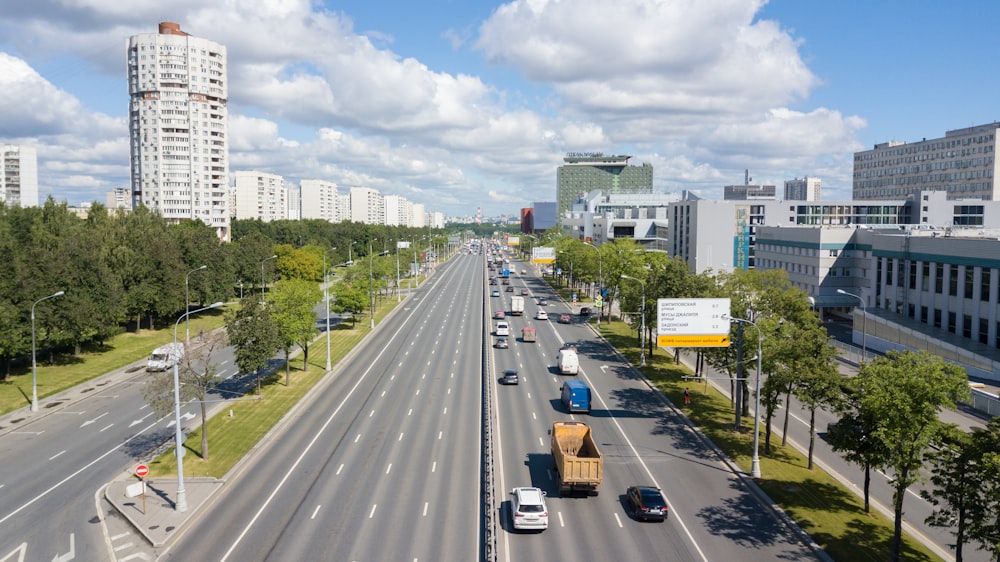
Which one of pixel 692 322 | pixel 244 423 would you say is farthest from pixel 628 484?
pixel 244 423

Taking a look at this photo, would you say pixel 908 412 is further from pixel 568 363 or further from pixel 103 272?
pixel 103 272

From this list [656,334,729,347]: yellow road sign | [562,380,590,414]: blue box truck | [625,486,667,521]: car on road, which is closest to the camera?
[625,486,667,521]: car on road

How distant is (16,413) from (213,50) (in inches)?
4872

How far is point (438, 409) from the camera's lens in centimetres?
5031

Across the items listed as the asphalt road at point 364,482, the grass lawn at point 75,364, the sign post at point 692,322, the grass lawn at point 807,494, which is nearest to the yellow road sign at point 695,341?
the sign post at point 692,322

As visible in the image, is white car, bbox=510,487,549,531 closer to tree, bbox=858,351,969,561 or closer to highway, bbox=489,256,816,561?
highway, bbox=489,256,816,561

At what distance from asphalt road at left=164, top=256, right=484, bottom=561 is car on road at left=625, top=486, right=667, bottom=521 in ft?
25.6

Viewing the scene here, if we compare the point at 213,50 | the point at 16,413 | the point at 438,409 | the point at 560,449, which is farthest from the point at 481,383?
the point at 213,50

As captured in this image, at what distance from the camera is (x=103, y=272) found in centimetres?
6788

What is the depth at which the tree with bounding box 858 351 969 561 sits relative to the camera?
26719mm

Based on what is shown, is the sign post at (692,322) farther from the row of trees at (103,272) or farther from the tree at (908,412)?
the row of trees at (103,272)

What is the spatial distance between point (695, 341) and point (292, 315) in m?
34.4

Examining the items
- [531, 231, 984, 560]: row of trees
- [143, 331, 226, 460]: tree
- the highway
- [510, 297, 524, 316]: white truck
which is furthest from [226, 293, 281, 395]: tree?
[510, 297, 524, 316]: white truck

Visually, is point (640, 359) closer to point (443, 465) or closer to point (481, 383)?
point (481, 383)
